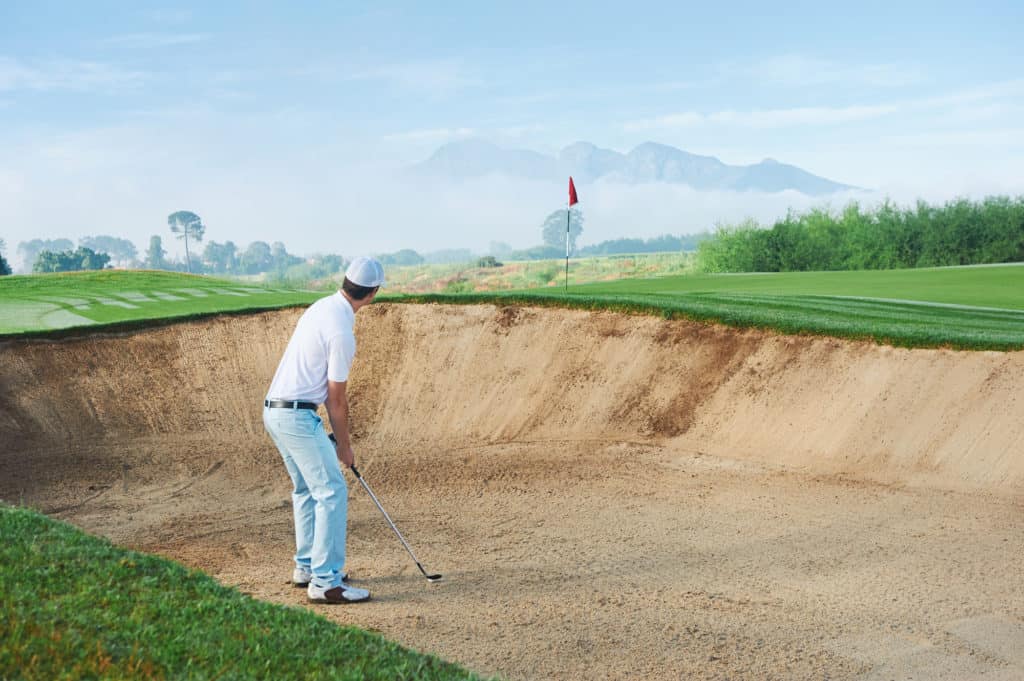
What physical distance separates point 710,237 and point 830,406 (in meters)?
48.2

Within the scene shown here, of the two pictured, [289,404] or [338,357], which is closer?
Result: [338,357]

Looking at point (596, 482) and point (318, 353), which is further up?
point (318, 353)

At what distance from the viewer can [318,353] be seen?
25.0ft

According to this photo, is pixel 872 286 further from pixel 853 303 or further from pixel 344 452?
pixel 344 452

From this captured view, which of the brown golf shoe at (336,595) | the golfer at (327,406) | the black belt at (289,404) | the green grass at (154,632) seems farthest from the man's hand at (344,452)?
the green grass at (154,632)

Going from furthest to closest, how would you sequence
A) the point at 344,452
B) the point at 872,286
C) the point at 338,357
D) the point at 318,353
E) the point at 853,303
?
the point at 872,286
the point at 853,303
the point at 344,452
the point at 318,353
the point at 338,357

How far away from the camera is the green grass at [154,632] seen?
16.8 feet

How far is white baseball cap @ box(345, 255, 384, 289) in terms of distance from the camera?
759 centimetres

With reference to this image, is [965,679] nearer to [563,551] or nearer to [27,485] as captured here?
[563,551]

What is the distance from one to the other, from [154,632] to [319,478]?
2.30 meters

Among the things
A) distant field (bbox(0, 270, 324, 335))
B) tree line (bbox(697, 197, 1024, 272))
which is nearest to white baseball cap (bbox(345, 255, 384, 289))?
distant field (bbox(0, 270, 324, 335))

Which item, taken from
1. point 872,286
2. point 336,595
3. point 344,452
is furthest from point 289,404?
point 872,286

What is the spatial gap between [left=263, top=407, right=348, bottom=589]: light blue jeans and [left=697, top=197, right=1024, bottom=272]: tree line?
47.5 meters

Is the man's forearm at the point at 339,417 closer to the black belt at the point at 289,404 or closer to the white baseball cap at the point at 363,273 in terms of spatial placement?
the black belt at the point at 289,404
